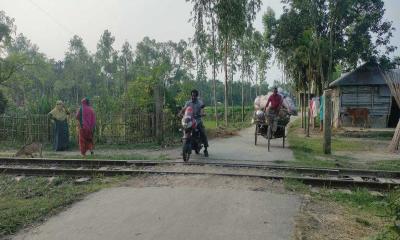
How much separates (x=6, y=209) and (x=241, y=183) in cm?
401

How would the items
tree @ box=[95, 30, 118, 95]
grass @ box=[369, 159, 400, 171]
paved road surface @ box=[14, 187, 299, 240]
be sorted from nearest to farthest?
paved road surface @ box=[14, 187, 299, 240] → grass @ box=[369, 159, 400, 171] → tree @ box=[95, 30, 118, 95]

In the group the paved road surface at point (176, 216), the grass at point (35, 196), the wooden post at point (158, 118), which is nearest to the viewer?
the paved road surface at point (176, 216)

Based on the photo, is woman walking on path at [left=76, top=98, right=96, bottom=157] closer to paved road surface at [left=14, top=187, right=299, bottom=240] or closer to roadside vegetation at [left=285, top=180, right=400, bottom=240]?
paved road surface at [left=14, top=187, right=299, bottom=240]

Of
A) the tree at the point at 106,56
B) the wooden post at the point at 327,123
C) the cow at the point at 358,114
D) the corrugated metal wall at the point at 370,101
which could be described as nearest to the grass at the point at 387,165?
the wooden post at the point at 327,123

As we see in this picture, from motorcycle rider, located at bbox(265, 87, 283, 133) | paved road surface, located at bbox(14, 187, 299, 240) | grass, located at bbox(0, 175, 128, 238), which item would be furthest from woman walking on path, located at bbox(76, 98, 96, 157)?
motorcycle rider, located at bbox(265, 87, 283, 133)

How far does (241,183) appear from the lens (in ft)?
24.5

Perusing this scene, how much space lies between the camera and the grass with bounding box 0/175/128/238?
5.34 m

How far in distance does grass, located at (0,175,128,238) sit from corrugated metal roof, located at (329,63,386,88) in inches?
821

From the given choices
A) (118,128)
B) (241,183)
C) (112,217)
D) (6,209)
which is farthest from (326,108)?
(6,209)

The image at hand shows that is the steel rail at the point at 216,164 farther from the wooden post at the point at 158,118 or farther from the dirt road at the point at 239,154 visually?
the wooden post at the point at 158,118

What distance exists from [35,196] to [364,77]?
23.2 meters

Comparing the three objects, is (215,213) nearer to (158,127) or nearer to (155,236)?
(155,236)

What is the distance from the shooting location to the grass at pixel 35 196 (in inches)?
210

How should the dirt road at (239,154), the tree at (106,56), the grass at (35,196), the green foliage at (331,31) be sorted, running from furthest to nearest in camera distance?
the tree at (106,56) < the green foliage at (331,31) < the dirt road at (239,154) < the grass at (35,196)
